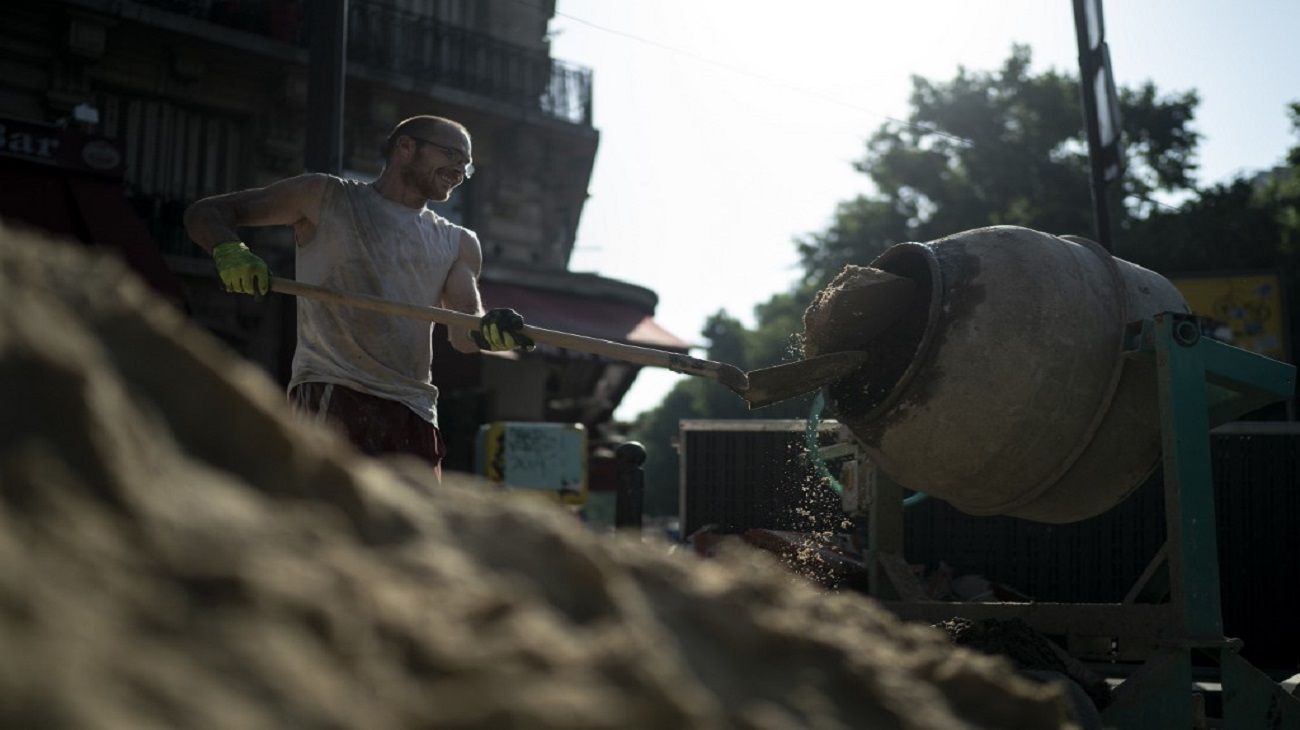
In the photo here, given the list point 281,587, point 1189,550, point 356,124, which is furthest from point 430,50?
point 281,587

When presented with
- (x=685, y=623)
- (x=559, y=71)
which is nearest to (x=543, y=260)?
(x=559, y=71)

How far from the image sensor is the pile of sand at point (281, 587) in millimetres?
734

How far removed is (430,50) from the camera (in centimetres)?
1562

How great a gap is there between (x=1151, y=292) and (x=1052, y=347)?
575 millimetres

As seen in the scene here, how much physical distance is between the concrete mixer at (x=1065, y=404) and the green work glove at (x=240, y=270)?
5.89 feet

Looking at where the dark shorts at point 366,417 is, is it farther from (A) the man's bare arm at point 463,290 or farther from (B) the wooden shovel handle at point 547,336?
(A) the man's bare arm at point 463,290

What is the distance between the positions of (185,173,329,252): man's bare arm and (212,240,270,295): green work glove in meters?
0.06

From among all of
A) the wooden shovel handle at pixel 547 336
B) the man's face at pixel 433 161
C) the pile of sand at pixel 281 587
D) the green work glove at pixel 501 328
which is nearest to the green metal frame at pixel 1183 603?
the wooden shovel handle at pixel 547 336

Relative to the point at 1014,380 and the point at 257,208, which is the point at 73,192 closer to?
the point at 257,208

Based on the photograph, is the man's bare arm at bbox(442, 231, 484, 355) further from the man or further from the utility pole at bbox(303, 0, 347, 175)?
the utility pole at bbox(303, 0, 347, 175)

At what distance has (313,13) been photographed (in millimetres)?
8273

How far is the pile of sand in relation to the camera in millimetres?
734

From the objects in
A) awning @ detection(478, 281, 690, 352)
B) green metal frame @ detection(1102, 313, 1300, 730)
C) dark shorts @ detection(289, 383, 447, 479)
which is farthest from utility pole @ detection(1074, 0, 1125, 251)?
dark shorts @ detection(289, 383, 447, 479)

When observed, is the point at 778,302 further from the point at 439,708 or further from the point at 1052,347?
the point at 439,708
